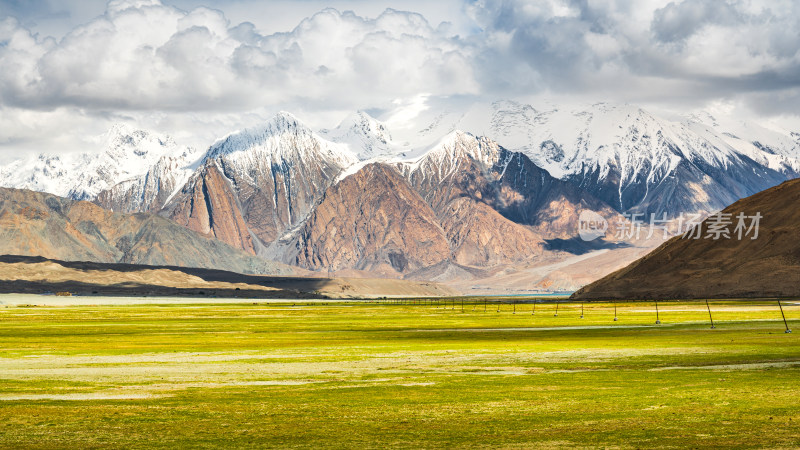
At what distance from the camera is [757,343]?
55.6 m

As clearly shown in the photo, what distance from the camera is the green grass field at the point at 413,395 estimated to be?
24672 mm

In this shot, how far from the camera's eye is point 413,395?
1330 inches

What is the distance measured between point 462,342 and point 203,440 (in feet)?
140

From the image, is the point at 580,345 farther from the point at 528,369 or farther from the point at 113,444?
the point at 113,444

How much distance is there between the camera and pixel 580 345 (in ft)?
196

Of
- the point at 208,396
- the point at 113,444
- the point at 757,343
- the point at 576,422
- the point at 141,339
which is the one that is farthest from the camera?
the point at 141,339

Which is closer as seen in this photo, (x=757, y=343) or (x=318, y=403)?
(x=318, y=403)

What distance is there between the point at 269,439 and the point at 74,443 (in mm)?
4933

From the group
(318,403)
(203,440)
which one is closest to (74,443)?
(203,440)

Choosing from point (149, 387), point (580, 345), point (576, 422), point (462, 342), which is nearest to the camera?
point (576, 422)

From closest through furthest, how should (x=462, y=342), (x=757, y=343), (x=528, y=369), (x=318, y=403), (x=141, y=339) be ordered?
(x=318, y=403) → (x=528, y=369) → (x=757, y=343) → (x=462, y=342) → (x=141, y=339)

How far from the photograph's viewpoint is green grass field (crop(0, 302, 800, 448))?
24.7 m

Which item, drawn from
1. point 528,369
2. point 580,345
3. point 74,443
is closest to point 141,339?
point 580,345

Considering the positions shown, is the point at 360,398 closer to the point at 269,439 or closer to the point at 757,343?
the point at 269,439
